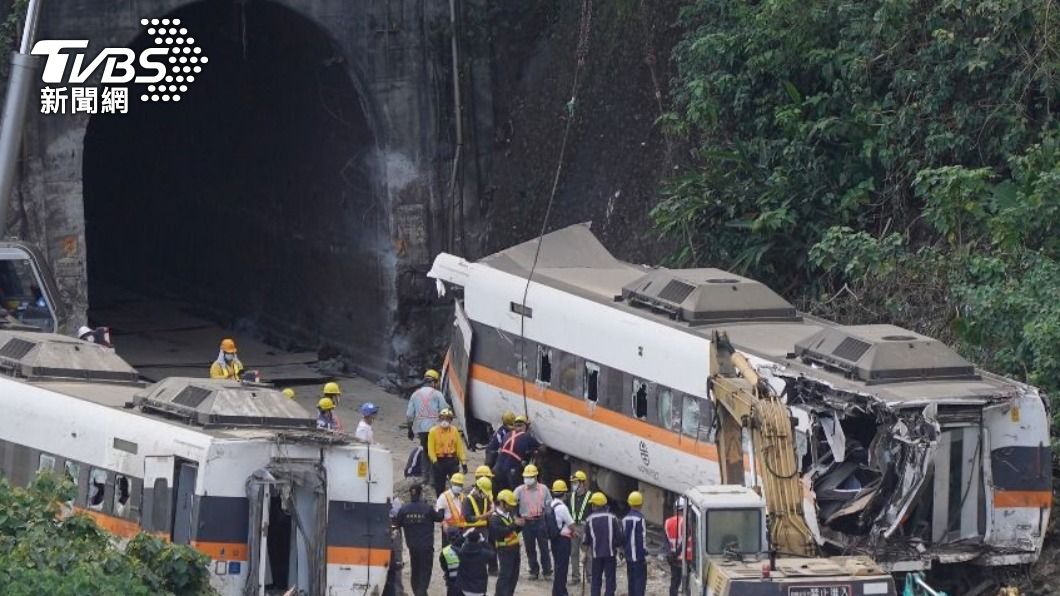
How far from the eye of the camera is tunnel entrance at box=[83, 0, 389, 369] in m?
35.2

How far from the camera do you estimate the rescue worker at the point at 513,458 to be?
24906 mm

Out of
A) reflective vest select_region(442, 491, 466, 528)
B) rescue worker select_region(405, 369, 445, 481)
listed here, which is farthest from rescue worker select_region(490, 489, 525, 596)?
rescue worker select_region(405, 369, 445, 481)

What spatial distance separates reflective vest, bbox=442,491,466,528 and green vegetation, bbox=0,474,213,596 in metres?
4.46

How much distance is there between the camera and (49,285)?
28688mm

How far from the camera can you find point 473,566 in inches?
835

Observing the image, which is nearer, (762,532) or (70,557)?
(70,557)

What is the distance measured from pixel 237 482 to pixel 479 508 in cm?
317

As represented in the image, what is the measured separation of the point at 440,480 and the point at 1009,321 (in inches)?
261

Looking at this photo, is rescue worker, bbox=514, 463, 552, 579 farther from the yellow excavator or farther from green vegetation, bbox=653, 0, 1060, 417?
green vegetation, bbox=653, 0, 1060, 417

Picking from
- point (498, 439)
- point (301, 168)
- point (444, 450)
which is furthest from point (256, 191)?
point (444, 450)

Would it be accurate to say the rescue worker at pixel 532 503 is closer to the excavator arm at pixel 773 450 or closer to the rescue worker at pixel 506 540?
the rescue worker at pixel 506 540

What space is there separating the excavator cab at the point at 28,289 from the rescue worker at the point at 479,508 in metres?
8.79

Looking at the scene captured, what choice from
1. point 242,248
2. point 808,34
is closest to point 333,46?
point 242,248

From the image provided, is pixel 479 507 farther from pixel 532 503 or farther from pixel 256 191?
pixel 256 191
